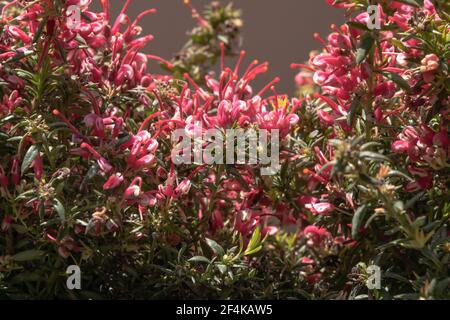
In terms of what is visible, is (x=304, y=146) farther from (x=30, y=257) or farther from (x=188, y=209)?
(x=30, y=257)

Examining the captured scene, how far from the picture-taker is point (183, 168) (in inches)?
46.0

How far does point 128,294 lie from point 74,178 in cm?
20

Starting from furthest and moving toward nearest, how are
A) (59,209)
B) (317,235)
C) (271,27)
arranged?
1. (271,27)
2. (317,235)
3. (59,209)

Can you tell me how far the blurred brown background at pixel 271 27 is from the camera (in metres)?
2.99

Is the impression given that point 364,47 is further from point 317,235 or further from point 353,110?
point 317,235

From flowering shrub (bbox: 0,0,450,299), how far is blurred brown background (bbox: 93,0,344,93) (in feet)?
5.76

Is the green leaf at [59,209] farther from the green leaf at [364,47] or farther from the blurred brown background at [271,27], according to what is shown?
the blurred brown background at [271,27]

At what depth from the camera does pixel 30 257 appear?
108 centimetres

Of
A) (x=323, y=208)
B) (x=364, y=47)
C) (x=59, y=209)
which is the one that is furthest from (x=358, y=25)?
(x=59, y=209)

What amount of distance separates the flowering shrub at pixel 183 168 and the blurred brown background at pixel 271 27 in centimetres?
175

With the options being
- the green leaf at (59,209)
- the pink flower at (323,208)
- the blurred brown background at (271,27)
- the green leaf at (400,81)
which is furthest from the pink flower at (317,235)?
the blurred brown background at (271,27)

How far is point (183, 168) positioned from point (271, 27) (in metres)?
2.01

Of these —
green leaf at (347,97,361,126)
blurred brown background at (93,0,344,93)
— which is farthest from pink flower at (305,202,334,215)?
blurred brown background at (93,0,344,93)

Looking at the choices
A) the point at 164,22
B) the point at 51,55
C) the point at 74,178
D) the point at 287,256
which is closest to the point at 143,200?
the point at 74,178
